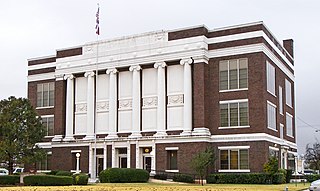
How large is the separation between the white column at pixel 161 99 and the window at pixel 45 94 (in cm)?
1630

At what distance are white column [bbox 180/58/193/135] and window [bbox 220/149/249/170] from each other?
4.19 meters

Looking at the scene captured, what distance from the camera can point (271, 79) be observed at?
55406 mm

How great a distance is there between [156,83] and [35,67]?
62.0 ft

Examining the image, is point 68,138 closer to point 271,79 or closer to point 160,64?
point 160,64

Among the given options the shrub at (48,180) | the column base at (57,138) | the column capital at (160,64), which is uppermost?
the column capital at (160,64)

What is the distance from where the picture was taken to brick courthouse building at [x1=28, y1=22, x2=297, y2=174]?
2051 inches

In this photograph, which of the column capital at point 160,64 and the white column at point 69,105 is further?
the white column at point 69,105

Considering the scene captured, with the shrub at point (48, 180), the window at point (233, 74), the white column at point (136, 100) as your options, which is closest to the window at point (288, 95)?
the window at point (233, 74)

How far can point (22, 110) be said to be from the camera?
5378 centimetres

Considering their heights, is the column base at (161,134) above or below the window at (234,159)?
above

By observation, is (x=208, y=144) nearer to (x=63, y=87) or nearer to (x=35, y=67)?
(x=63, y=87)

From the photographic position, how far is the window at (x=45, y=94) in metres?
65.7

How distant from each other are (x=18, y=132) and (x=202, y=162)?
1874 centimetres

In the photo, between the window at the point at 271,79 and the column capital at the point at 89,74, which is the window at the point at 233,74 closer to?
the window at the point at 271,79
